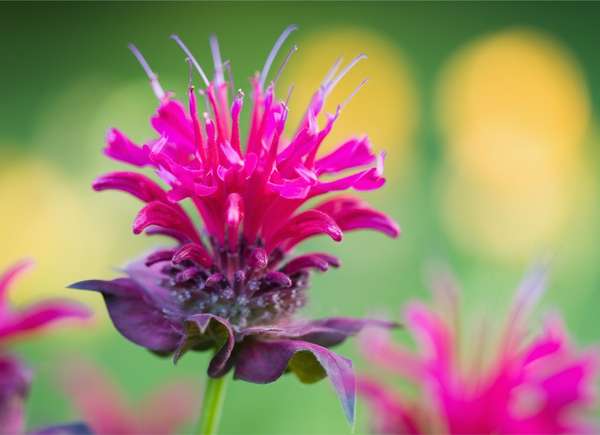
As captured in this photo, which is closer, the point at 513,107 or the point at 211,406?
the point at 211,406

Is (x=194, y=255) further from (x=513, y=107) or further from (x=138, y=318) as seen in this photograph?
(x=513, y=107)

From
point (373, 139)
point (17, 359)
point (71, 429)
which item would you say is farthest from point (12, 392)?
point (373, 139)

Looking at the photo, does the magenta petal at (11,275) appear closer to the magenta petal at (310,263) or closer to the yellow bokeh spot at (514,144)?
the magenta petal at (310,263)

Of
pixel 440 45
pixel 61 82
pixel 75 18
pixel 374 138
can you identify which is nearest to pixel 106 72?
pixel 61 82

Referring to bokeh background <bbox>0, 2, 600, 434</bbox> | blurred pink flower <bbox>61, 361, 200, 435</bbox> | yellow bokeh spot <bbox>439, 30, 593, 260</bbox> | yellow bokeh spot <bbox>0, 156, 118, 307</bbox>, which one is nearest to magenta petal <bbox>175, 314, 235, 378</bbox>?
blurred pink flower <bbox>61, 361, 200, 435</bbox>

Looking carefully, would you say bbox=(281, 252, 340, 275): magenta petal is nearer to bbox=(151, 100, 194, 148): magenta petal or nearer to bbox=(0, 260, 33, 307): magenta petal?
bbox=(151, 100, 194, 148): magenta petal

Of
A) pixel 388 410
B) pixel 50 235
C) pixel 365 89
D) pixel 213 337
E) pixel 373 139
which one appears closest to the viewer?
pixel 213 337

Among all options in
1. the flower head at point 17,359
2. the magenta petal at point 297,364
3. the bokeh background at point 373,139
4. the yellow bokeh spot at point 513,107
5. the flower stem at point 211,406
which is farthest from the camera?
the yellow bokeh spot at point 513,107

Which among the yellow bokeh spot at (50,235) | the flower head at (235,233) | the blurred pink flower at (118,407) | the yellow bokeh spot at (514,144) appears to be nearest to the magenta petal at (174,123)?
the flower head at (235,233)
